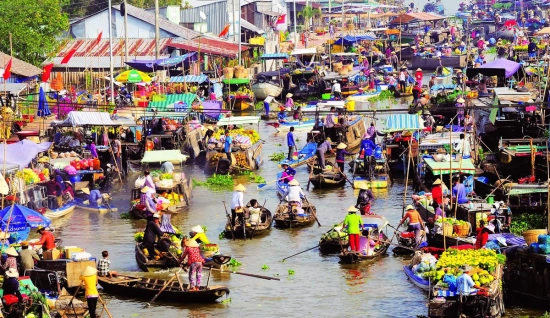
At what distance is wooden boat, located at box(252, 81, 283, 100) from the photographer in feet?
175

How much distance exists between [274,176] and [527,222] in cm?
1220

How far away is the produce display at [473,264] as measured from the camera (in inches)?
727

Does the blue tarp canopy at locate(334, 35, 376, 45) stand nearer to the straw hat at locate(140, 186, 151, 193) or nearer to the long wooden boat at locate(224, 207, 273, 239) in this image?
the straw hat at locate(140, 186, 151, 193)

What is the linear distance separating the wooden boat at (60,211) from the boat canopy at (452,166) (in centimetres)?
948

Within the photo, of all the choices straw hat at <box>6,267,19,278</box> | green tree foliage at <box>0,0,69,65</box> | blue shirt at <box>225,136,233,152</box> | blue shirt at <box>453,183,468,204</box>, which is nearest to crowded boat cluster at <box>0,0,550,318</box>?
straw hat at <box>6,267,19,278</box>

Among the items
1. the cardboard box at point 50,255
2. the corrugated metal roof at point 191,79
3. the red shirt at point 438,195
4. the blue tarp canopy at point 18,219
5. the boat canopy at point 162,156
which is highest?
the corrugated metal roof at point 191,79

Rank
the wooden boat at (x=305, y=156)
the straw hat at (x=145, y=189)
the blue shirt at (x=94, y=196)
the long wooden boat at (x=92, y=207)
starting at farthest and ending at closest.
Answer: the wooden boat at (x=305, y=156) → the blue shirt at (x=94, y=196) → the long wooden boat at (x=92, y=207) → the straw hat at (x=145, y=189)

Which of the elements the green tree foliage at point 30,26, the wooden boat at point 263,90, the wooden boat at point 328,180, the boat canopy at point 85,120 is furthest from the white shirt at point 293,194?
the wooden boat at point 263,90

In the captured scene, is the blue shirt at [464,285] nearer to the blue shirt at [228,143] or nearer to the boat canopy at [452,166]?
the boat canopy at [452,166]

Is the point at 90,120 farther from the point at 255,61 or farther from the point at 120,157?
the point at 255,61

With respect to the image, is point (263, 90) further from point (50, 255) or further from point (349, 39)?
point (50, 255)

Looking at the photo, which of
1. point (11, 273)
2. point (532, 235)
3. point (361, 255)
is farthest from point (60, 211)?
point (532, 235)

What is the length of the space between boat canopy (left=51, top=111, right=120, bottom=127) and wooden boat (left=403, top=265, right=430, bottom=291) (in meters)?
14.4

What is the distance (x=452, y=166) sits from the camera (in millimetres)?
27875
